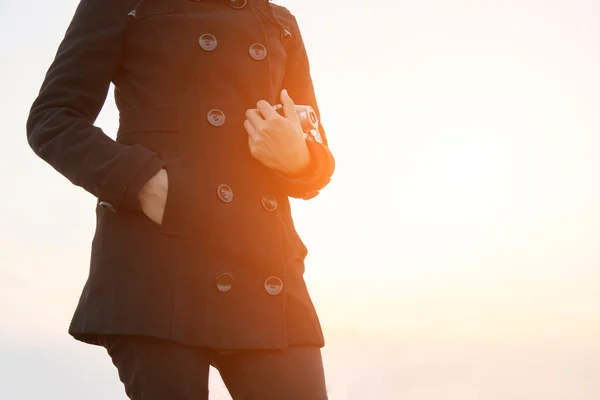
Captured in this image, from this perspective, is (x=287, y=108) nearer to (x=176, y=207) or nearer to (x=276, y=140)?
(x=276, y=140)

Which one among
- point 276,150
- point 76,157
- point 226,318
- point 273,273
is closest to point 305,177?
point 276,150

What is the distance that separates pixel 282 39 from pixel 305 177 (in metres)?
0.53

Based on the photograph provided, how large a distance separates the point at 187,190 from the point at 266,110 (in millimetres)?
345

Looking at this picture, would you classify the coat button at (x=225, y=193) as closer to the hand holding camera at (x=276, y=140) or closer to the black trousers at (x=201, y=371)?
the hand holding camera at (x=276, y=140)

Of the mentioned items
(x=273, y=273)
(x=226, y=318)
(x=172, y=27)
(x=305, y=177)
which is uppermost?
(x=172, y=27)

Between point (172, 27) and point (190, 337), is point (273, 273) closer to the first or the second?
point (190, 337)

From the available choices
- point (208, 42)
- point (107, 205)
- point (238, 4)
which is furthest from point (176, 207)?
point (238, 4)

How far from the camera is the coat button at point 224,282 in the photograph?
208 cm

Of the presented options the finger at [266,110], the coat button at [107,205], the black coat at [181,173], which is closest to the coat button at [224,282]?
the black coat at [181,173]

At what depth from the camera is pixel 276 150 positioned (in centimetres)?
221

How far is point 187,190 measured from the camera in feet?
6.86

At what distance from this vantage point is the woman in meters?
2.03

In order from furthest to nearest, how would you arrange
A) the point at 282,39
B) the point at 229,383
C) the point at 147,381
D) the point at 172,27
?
the point at 282,39 < the point at 172,27 < the point at 229,383 < the point at 147,381

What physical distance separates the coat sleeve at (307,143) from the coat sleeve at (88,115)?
44 cm
